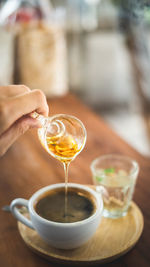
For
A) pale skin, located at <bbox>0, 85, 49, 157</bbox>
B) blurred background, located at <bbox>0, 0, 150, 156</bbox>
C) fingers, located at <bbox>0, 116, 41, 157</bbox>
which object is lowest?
blurred background, located at <bbox>0, 0, 150, 156</bbox>

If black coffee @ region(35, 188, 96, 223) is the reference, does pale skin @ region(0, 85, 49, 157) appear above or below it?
above

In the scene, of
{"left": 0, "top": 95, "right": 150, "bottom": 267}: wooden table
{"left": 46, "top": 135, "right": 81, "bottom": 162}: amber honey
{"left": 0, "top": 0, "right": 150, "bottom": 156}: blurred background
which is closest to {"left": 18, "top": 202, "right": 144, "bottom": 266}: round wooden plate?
{"left": 0, "top": 95, "right": 150, "bottom": 267}: wooden table

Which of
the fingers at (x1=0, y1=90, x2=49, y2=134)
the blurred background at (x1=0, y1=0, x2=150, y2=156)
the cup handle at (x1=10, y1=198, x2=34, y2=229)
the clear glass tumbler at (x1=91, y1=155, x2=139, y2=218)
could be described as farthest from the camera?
the blurred background at (x1=0, y1=0, x2=150, y2=156)

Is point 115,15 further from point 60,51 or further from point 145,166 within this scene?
point 145,166

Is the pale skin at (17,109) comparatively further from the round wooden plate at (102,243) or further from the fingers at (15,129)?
the round wooden plate at (102,243)

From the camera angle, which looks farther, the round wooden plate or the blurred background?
the blurred background

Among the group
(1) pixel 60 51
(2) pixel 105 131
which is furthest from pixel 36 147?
(1) pixel 60 51

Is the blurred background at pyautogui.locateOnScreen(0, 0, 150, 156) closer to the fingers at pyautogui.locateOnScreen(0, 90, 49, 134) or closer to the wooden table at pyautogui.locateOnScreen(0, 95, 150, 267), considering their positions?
the wooden table at pyautogui.locateOnScreen(0, 95, 150, 267)
